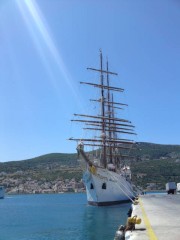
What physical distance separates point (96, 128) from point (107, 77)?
17.0 m

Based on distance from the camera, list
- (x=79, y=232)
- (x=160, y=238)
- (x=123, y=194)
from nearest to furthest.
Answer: (x=160, y=238), (x=79, y=232), (x=123, y=194)

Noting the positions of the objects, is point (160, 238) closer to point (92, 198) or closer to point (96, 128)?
point (92, 198)

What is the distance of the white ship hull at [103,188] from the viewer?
209ft

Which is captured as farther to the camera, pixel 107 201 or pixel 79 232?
pixel 107 201

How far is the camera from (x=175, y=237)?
12.7 metres

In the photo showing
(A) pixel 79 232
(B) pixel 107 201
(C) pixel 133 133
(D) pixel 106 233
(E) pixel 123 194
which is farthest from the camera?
(C) pixel 133 133

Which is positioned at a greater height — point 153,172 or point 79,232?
point 153,172

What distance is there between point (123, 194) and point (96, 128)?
13.8m

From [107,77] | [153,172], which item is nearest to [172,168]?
[153,172]

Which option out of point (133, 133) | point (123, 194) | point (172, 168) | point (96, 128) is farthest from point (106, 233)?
point (172, 168)

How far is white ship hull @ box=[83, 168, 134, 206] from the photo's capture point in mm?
63719

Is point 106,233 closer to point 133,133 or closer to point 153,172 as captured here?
point 133,133

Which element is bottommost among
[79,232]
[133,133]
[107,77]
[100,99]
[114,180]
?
[79,232]

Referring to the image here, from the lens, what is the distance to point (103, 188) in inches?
2520
